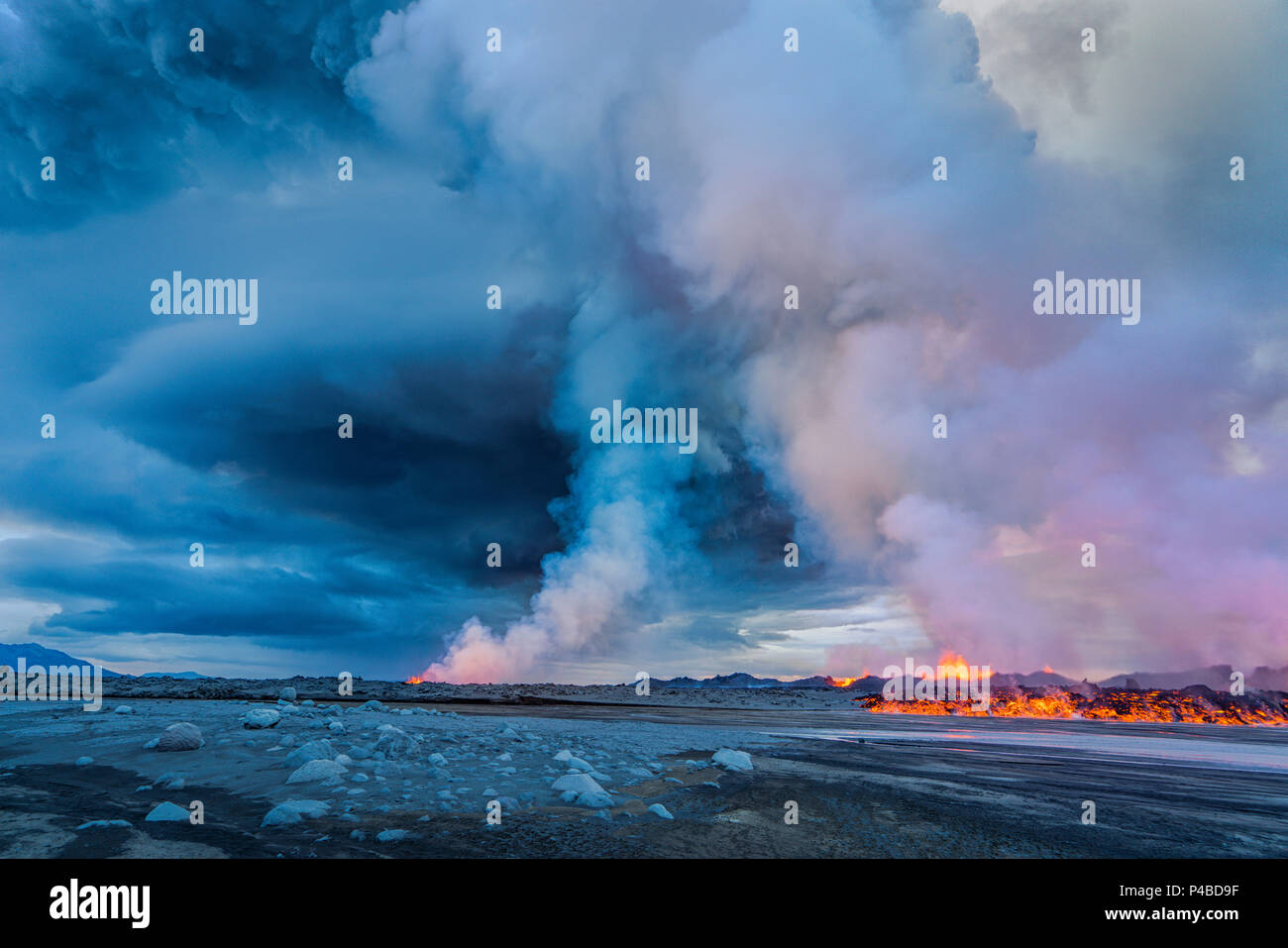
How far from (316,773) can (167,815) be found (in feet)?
8.82

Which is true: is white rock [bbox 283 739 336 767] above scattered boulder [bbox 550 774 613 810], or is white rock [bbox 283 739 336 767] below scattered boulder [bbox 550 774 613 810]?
above

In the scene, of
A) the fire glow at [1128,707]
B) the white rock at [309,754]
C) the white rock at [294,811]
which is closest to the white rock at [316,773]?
the white rock at [309,754]

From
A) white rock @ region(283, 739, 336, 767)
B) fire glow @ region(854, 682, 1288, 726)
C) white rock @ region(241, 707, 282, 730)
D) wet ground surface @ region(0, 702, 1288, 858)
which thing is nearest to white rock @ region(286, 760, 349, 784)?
wet ground surface @ region(0, 702, 1288, 858)

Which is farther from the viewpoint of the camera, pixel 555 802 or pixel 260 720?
pixel 260 720

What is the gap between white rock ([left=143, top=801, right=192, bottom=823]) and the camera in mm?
8359

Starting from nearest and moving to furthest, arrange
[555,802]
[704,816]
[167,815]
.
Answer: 1. [167,815]
2. [704,816]
3. [555,802]

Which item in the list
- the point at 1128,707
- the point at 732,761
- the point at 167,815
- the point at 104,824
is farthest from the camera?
the point at 1128,707

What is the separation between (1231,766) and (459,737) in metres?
32.4

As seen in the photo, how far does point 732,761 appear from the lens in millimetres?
15836

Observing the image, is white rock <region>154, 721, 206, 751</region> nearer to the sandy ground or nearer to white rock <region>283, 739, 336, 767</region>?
the sandy ground

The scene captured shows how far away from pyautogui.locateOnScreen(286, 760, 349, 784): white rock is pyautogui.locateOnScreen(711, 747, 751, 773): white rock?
997 centimetres

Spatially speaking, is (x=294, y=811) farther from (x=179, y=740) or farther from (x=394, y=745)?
(x=179, y=740)

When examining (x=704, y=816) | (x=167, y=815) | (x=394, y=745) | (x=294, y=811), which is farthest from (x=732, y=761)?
(x=167, y=815)
